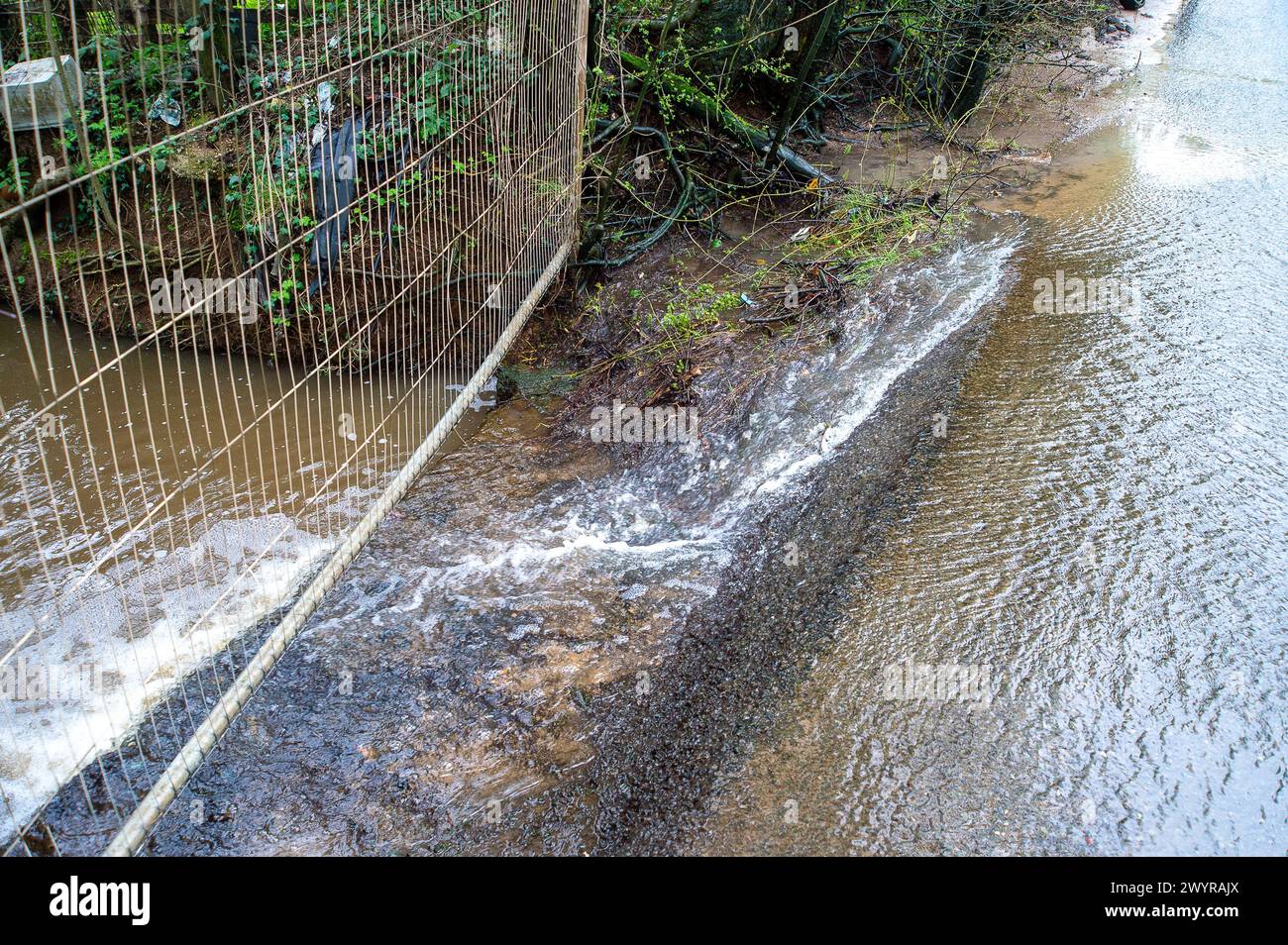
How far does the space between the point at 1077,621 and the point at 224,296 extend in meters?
2.72

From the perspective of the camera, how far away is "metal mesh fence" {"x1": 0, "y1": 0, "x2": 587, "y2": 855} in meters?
2.06

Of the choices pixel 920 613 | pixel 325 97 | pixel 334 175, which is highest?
pixel 325 97

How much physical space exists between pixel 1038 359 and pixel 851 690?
2300mm

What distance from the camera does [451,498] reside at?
409 centimetres

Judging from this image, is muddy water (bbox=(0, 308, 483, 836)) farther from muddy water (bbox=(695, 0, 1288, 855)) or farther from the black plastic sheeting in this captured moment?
muddy water (bbox=(695, 0, 1288, 855))

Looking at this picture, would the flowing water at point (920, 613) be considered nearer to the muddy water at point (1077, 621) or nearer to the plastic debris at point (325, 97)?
the muddy water at point (1077, 621)

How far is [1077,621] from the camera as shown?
114 inches

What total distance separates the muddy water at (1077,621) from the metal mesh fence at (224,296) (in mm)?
1682

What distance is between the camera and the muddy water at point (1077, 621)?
238 centimetres

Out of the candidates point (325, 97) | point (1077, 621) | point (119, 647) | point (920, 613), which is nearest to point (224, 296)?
point (325, 97)

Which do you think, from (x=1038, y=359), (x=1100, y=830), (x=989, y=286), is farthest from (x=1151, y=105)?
(x=1100, y=830)

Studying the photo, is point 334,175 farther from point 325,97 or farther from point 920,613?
point 920,613

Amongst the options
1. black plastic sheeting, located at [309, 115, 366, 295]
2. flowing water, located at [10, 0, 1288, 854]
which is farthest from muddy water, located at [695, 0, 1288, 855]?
black plastic sheeting, located at [309, 115, 366, 295]

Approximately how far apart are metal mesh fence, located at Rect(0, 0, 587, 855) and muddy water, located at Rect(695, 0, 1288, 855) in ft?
5.52
